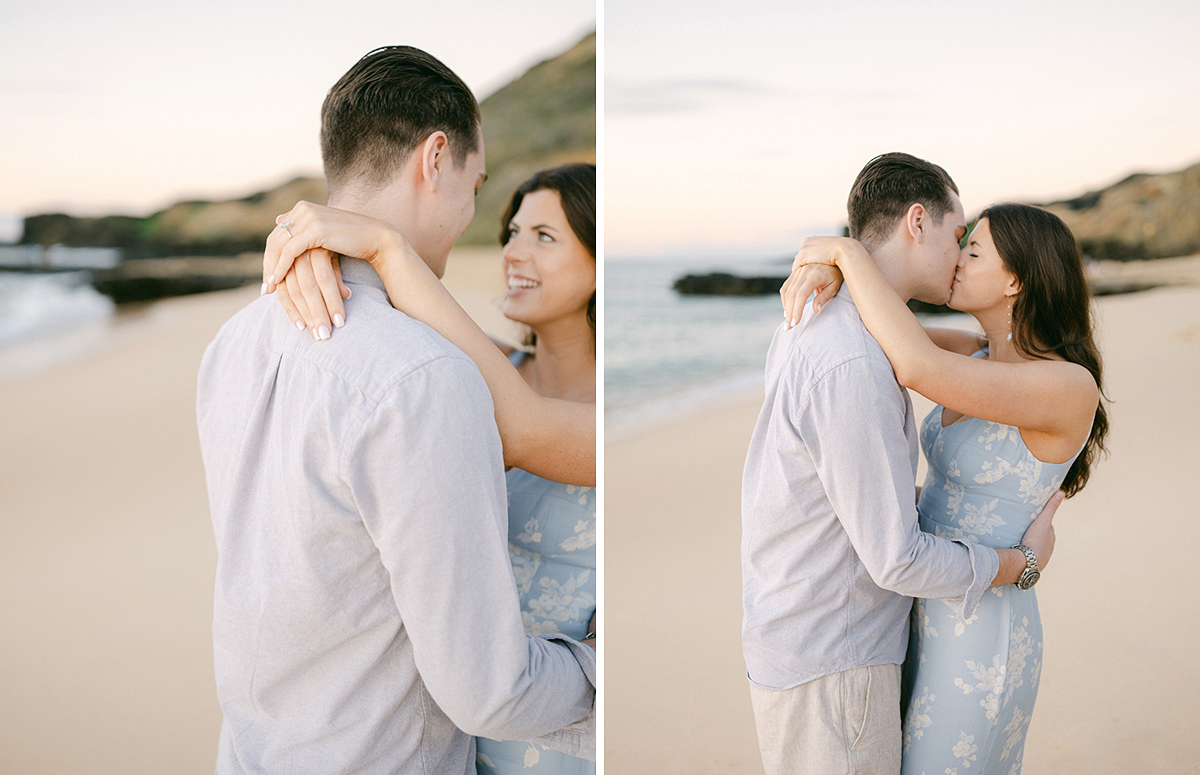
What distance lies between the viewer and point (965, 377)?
3.97 ft

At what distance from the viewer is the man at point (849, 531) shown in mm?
1163

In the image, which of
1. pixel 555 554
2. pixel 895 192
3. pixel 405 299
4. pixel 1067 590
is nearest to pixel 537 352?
pixel 555 554

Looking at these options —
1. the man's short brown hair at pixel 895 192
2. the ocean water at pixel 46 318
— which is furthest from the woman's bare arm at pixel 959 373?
the ocean water at pixel 46 318

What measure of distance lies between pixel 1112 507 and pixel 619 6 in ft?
18.0

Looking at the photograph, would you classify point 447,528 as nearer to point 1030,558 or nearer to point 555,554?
point 555,554

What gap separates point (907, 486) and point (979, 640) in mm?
329

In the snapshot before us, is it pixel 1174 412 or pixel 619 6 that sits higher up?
pixel 619 6

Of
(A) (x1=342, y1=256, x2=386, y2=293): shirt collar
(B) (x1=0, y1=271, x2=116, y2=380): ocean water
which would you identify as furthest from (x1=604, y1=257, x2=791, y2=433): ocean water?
(A) (x1=342, y1=256, x2=386, y2=293): shirt collar

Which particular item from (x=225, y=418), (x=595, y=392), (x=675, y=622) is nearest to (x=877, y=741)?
(x=595, y=392)

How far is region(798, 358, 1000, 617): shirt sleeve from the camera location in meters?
1.15

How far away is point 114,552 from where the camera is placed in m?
4.27

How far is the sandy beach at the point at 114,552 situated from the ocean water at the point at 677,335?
2.23 m

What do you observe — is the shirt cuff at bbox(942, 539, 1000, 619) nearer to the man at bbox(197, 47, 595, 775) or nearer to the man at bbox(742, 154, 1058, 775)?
the man at bbox(742, 154, 1058, 775)

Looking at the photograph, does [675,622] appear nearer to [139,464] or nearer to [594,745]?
[594,745]
